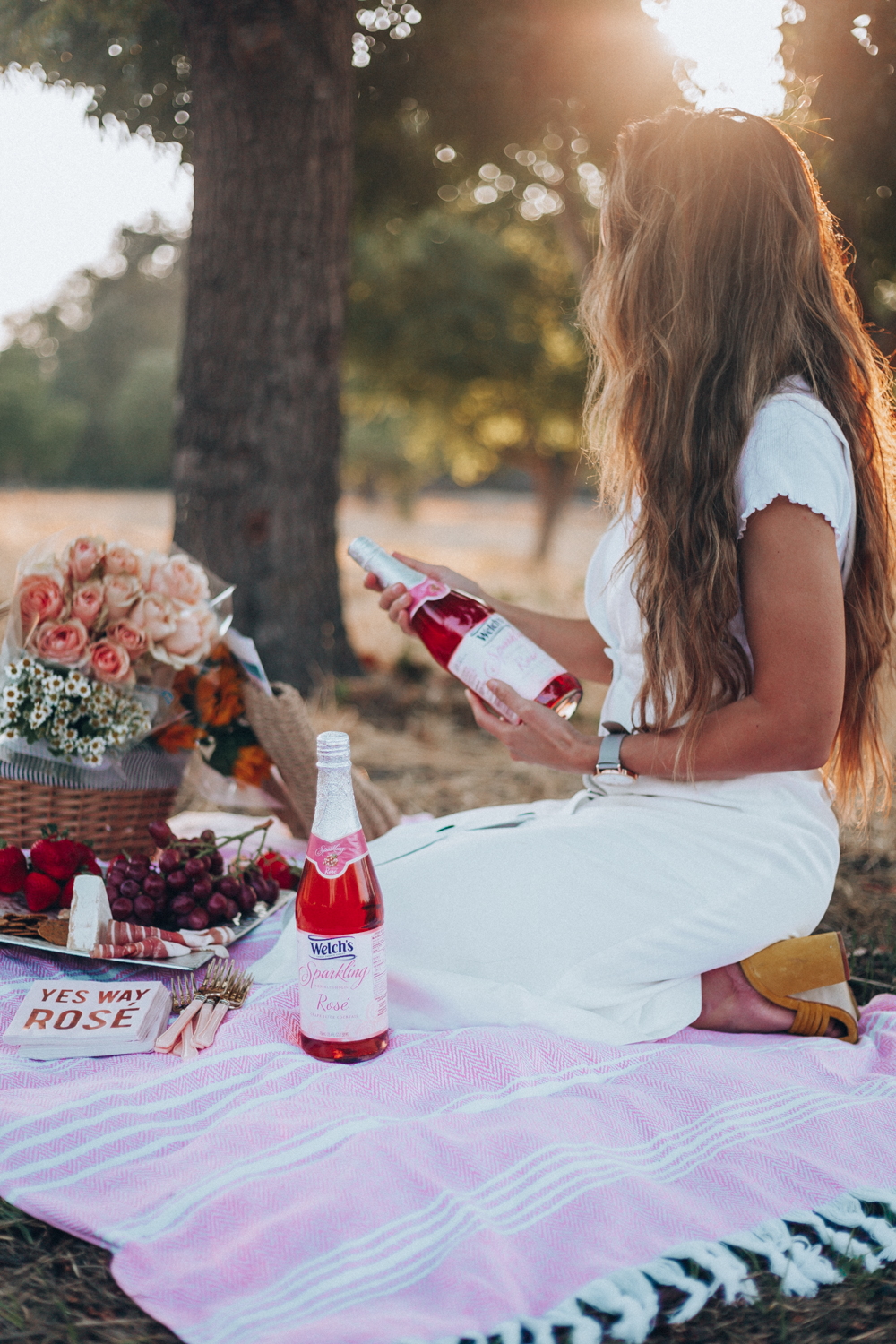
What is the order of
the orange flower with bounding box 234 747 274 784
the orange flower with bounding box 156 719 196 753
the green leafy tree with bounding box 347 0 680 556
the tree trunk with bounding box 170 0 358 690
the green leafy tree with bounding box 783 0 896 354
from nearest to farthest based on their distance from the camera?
the orange flower with bounding box 156 719 196 753 → the orange flower with bounding box 234 747 274 784 → the green leafy tree with bounding box 783 0 896 354 → the tree trunk with bounding box 170 0 358 690 → the green leafy tree with bounding box 347 0 680 556

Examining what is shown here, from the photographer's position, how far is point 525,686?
2023 millimetres

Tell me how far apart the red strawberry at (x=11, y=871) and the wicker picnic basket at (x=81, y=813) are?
0.20 meters

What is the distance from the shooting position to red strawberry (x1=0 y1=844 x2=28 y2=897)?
7.25 ft

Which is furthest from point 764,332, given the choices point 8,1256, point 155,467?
point 155,467

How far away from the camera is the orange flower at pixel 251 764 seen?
9.02 feet

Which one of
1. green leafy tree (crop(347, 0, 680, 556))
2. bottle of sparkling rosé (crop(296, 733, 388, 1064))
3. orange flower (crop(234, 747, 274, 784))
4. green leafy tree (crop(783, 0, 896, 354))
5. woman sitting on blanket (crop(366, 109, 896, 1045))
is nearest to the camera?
bottle of sparkling rosé (crop(296, 733, 388, 1064))

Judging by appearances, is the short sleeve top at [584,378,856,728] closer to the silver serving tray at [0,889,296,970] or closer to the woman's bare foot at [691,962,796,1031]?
the woman's bare foot at [691,962,796,1031]

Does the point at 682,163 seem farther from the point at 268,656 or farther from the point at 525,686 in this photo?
the point at 268,656

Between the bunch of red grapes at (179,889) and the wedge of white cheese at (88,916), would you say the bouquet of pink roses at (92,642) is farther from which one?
the wedge of white cheese at (88,916)

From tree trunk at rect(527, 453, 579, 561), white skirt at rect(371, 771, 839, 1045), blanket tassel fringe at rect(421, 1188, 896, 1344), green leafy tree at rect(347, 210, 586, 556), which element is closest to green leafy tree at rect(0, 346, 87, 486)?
tree trunk at rect(527, 453, 579, 561)

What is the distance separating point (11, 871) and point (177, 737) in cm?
57

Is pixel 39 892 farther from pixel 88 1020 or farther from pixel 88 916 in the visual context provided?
pixel 88 1020

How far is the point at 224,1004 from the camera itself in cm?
189

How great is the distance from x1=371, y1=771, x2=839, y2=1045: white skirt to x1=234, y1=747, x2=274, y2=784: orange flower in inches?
36.1
